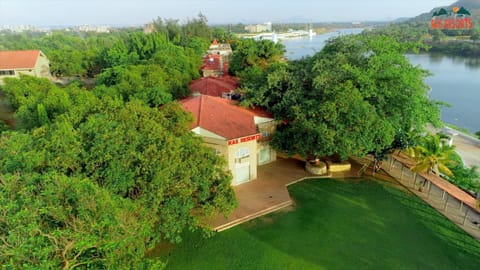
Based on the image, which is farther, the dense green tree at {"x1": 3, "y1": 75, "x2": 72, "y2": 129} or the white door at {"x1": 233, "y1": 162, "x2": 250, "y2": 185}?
the dense green tree at {"x1": 3, "y1": 75, "x2": 72, "y2": 129}

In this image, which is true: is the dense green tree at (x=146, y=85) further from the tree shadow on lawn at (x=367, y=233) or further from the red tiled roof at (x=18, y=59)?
the red tiled roof at (x=18, y=59)

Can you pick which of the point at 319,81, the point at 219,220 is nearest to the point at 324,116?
the point at 319,81

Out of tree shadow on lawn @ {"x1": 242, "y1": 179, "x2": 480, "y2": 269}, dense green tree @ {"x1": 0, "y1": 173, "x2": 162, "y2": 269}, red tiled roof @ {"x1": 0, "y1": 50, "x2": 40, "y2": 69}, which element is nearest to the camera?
dense green tree @ {"x1": 0, "y1": 173, "x2": 162, "y2": 269}

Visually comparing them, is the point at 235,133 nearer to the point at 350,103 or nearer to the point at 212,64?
the point at 350,103

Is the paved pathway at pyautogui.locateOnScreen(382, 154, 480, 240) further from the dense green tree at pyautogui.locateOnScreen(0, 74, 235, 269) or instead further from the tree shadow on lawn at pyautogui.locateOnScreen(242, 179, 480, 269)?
the dense green tree at pyautogui.locateOnScreen(0, 74, 235, 269)

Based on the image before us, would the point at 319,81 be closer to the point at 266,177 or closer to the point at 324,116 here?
the point at 324,116

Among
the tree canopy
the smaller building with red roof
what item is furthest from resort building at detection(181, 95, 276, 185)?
the smaller building with red roof

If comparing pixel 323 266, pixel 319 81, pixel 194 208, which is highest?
pixel 319 81
